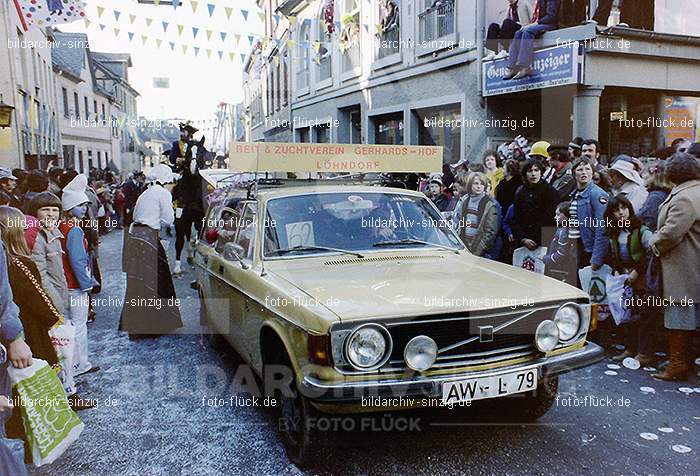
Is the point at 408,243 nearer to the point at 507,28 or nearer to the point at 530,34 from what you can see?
the point at 530,34

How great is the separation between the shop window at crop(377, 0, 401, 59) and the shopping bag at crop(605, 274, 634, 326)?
10813 millimetres

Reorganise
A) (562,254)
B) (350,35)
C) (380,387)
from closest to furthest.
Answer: (380,387), (562,254), (350,35)

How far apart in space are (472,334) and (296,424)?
120 centimetres

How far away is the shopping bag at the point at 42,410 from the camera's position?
3.05 m

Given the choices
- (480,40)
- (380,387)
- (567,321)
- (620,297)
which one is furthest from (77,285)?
(480,40)

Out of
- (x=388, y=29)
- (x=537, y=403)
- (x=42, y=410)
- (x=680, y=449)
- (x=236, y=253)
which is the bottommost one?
(x=680, y=449)

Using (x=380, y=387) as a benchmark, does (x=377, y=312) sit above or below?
above

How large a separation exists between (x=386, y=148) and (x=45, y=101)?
74.7ft

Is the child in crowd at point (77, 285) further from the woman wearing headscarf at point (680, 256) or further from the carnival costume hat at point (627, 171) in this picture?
the carnival costume hat at point (627, 171)

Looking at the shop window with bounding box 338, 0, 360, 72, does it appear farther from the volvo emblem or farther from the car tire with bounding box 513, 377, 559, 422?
the volvo emblem

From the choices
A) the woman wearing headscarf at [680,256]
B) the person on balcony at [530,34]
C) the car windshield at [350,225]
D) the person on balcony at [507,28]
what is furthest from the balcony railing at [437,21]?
the car windshield at [350,225]

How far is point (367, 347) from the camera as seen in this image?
10.2ft

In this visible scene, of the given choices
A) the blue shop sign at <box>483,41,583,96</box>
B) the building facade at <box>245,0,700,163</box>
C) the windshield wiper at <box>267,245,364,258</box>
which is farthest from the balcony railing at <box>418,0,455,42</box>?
the windshield wiper at <box>267,245,364,258</box>

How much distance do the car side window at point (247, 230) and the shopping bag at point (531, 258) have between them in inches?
122
